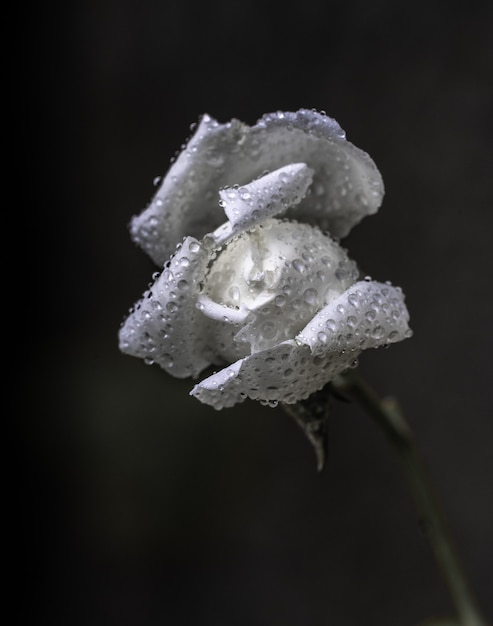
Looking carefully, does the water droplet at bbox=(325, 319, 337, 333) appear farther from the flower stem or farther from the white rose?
the flower stem

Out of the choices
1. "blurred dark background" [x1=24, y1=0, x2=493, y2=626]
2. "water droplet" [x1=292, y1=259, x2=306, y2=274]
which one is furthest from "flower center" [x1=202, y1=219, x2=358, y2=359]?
"blurred dark background" [x1=24, y1=0, x2=493, y2=626]

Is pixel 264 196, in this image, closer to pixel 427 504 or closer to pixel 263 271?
pixel 263 271

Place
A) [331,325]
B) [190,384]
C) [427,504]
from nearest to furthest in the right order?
[331,325], [427,504], [190,384]

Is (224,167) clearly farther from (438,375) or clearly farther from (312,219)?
(438,375)

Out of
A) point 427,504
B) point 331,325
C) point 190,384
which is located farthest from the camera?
point 190,384

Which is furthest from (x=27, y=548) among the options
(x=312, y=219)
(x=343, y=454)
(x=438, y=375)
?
(x=312, y=219)


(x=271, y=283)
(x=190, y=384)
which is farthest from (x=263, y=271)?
(x=190, y=384)

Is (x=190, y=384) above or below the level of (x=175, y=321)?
below
